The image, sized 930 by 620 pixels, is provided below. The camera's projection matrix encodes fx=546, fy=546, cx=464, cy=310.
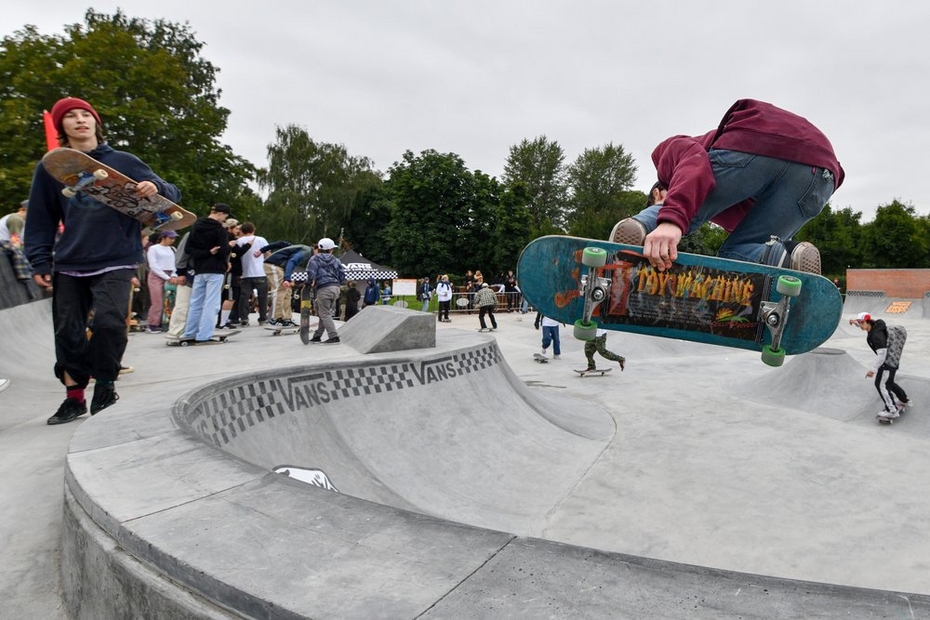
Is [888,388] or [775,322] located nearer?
[775,322]

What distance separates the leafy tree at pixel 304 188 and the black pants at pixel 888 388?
39025 millimetres

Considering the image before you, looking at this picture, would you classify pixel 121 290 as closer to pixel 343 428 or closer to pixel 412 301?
pixel 343 428

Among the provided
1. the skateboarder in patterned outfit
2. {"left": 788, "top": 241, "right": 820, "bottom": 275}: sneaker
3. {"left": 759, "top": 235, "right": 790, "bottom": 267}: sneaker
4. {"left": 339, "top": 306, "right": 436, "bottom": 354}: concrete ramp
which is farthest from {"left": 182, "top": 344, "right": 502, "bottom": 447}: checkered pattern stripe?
the skateboarder in patterned outfit

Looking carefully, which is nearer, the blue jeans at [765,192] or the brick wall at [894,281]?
the blue jeans at [765,192]

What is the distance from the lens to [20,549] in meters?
1.82

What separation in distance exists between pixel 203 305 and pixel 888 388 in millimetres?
8854

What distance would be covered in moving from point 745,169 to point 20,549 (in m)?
3.91

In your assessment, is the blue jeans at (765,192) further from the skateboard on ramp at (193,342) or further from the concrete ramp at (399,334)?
the skateboard on ramp at (193,342)

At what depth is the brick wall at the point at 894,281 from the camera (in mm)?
32594

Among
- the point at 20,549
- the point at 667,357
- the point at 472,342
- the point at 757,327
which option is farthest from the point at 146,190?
the point at 667,357

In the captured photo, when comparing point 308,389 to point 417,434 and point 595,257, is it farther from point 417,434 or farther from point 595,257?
point 595,257

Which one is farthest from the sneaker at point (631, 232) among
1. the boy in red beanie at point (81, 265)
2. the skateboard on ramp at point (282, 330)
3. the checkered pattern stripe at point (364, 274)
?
the checkered pattern stripe at point (364, 274)

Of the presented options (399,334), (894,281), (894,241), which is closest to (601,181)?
(894,241)

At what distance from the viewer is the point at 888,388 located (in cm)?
679
